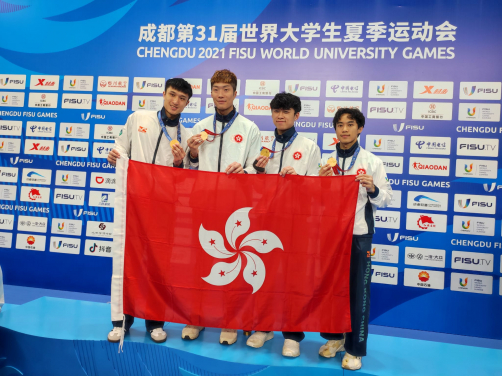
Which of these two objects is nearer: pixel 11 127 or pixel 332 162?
pixel 332 162

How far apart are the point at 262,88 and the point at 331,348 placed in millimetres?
2629

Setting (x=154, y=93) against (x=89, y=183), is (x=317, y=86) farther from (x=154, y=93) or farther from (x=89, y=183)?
(x=89, y=183)

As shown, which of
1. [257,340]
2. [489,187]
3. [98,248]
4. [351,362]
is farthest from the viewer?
[98,248]

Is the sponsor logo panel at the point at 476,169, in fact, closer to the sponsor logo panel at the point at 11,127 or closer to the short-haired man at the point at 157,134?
the short-haired man at the point at 157,134

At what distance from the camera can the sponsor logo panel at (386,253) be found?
3676mm

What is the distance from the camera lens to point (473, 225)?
11.6 feet

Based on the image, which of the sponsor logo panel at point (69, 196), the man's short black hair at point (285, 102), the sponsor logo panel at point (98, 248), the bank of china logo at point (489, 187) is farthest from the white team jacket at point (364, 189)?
the sponsor logo panel at point (69, 196)

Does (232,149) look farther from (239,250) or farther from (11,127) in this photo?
(11,127)

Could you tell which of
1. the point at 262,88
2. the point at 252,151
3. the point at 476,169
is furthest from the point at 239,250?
the point at 476,169

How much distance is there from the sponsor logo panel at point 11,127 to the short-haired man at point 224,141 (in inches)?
117

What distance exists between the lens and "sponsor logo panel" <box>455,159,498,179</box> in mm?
3498

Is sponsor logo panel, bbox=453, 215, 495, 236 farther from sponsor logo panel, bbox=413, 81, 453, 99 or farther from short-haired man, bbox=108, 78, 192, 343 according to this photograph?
short-haired man, bbox=108, 78, 192, 343

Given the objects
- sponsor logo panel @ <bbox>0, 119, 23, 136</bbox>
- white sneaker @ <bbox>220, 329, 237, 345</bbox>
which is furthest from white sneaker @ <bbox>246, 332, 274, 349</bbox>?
sponsor logo panel @ <bbox>0, 119, 23, 136</bbox>

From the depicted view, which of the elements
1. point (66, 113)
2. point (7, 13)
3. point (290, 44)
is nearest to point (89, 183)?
point (66, 113)
